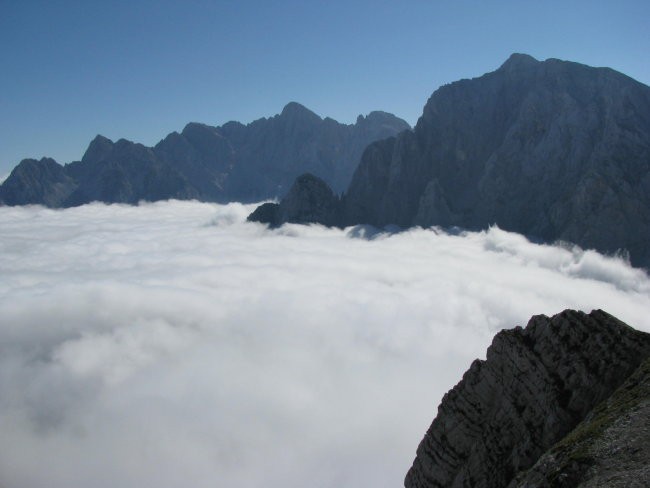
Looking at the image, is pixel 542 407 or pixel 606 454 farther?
pixel 542 407

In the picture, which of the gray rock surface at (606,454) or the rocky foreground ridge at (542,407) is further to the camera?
the rocky foreground ridge at (542,407)

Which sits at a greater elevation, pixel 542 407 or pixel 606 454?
pixel 606 454

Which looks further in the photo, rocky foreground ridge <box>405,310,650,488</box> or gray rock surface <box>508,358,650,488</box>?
rocky foreground ridge <box>405,310,650,488</box>

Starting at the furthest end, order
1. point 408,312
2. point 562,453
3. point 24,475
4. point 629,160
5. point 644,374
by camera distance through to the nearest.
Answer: point 629,160 → point 408,312 → point 24,475 → point 644,374 → point 562,453

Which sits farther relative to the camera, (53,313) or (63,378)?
(53,313)

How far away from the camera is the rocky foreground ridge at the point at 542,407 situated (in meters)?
28.8

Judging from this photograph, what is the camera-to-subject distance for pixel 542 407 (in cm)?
3566

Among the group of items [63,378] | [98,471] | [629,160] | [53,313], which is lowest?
[98,471]

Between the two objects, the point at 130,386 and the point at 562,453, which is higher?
the point at 562,453

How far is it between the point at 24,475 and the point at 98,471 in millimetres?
17365

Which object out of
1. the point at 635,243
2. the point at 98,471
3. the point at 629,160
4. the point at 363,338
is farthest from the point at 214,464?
the point at 629,160

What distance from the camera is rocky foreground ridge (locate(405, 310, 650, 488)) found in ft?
94.6

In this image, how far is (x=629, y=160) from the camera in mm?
199375

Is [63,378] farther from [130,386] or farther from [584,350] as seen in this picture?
[584,350]
